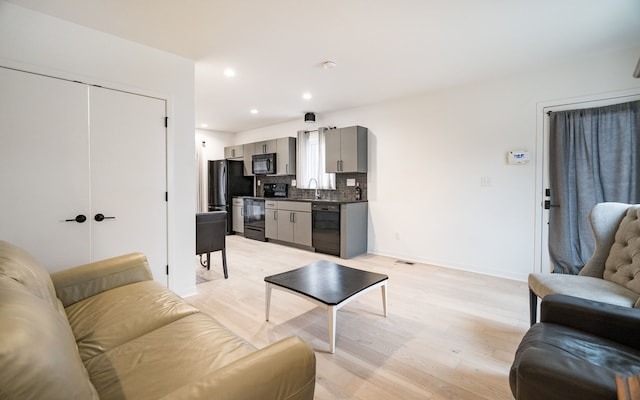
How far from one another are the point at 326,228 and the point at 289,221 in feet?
2.96

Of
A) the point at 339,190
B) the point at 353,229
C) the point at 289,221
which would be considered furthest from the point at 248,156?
the point at 353,229

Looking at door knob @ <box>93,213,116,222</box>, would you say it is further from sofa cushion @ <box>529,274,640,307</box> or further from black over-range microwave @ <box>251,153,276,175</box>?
black over-range microwave @ <box>251,153,276,175</box>

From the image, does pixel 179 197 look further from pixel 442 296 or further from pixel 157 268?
pixel 442 296

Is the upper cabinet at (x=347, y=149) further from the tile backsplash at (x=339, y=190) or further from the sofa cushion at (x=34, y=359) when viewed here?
the sofa cushion at (x=34, y=359)

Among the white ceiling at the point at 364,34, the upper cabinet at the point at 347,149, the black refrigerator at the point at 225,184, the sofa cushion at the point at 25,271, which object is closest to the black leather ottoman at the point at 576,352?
the sofa cushion at the point at 25,271

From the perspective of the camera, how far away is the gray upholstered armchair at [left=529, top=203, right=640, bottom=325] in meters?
1.75

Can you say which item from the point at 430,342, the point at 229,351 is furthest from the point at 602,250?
the point at 229,351

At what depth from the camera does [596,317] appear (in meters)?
1.41

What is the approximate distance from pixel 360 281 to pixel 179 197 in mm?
2075

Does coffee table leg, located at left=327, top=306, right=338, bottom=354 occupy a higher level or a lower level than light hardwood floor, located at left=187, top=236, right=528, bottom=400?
higher

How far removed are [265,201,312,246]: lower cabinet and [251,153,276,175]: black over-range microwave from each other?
34.1 inches

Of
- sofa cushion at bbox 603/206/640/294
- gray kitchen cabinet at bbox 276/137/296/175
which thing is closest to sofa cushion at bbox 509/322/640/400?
sofa cushion at bbox 603/206/640/294

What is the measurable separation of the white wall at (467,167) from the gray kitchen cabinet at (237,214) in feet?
10.2

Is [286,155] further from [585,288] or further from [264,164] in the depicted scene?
[585,288]
